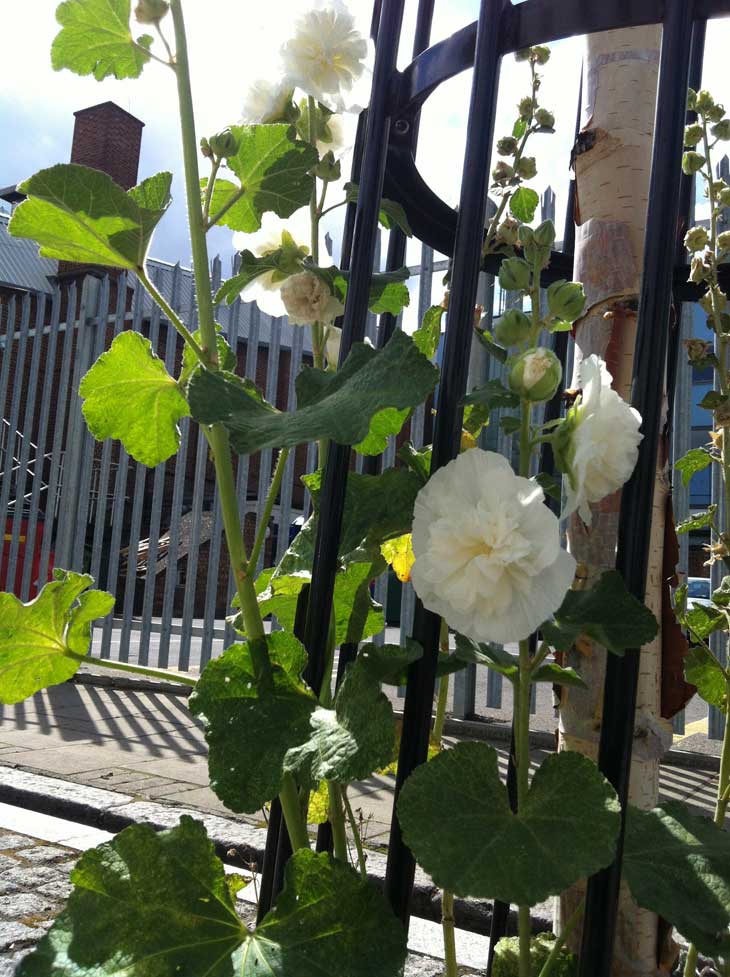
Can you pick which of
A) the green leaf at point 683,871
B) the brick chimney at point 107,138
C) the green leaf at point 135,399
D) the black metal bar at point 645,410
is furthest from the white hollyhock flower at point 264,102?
the brick chimney at point 107,138

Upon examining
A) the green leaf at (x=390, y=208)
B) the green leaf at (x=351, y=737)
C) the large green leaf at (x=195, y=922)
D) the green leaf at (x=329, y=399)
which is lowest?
the large green leaf at (x=195, y=922)

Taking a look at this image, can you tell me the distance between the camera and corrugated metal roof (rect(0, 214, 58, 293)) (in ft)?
59.9

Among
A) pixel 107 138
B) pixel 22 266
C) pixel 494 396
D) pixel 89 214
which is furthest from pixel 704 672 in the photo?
pixel 22 266

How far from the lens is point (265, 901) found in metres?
0.89

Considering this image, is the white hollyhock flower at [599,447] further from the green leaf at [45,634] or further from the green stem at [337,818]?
→ the green leaf at [45,634]

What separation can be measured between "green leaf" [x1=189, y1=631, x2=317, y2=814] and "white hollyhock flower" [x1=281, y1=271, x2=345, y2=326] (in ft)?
1.09

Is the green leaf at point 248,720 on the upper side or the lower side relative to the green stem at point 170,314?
lower

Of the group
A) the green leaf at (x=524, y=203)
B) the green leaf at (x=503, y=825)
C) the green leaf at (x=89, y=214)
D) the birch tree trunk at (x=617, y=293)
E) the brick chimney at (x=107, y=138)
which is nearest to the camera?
the green leaf at (x=503, y=825)

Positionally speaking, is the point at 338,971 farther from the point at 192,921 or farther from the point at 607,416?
the point at 607,416

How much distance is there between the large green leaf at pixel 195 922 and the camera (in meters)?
0.70

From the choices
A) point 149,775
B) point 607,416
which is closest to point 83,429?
point 149,775

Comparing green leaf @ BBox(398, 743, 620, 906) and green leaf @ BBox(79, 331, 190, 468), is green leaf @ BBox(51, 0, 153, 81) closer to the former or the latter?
green leaf @ BBox(79, 331, 190, 468)

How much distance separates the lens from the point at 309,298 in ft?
3.06

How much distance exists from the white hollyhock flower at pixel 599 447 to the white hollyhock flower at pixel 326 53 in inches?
17.3
